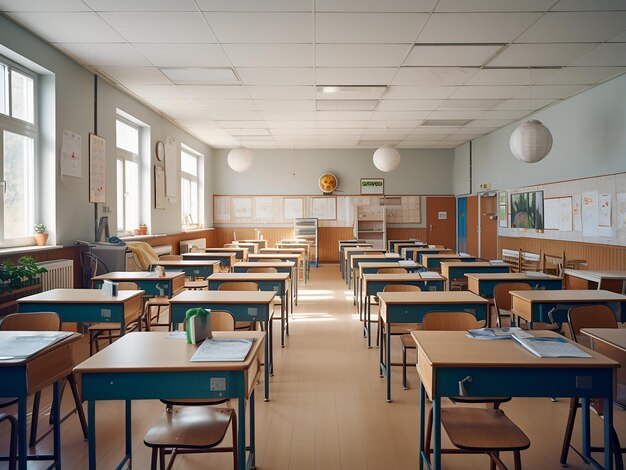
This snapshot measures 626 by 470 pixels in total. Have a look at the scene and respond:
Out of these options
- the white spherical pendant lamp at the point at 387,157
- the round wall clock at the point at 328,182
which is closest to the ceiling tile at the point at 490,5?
the white spherical pendant lamp at the point at 387,157

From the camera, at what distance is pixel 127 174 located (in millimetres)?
7832

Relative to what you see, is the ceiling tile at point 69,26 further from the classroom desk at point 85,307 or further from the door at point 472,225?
the door at point 472,225

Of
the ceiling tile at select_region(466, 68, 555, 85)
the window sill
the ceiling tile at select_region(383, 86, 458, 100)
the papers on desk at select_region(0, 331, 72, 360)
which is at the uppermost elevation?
the ceiling tile at select_region(383, 86, 458, 100)

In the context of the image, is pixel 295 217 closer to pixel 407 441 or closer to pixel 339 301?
pixel 339 301

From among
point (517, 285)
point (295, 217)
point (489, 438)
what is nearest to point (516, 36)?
point (517, 285)

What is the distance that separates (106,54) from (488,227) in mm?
8489

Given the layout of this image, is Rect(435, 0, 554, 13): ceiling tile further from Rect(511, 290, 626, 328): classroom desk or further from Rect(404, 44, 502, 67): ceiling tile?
Rect(511, 290, 626, 328): classroom desk

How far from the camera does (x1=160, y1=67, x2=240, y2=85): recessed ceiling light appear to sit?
20.1 feet

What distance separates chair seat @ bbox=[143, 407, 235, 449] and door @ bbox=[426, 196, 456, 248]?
1151 centimetres

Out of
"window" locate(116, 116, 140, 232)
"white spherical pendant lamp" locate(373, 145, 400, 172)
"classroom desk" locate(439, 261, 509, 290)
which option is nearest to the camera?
"classroom desk" locate(439, 261, 509, 290)

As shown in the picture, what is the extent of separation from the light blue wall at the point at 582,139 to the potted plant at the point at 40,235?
7069 mm

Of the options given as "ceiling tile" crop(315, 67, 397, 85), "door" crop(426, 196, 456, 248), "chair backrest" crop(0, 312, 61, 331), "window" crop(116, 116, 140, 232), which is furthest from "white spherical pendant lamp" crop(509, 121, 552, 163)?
"door" crop(426, 196, 456, 248)

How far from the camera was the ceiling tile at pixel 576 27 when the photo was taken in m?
4.48

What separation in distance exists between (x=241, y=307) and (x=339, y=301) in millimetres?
3989
